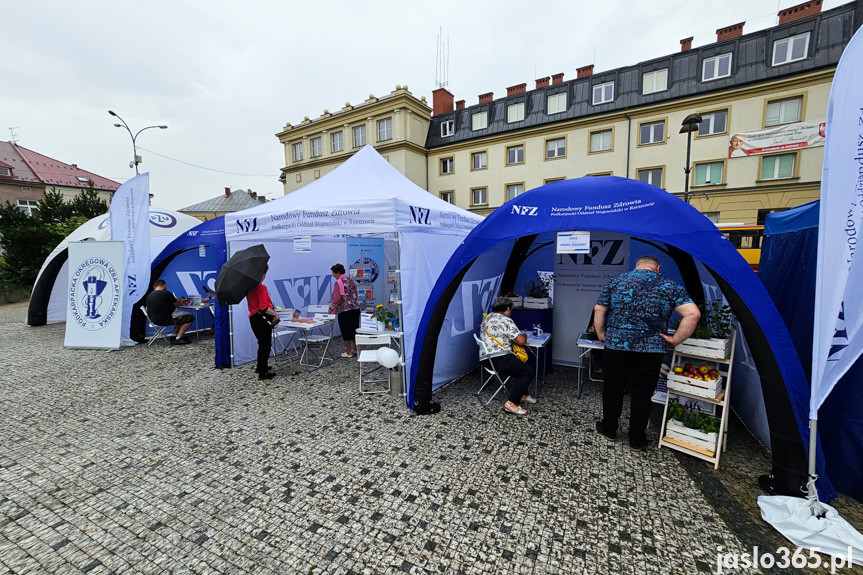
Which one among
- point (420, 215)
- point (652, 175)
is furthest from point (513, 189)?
point (420, 215)

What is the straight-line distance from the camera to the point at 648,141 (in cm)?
1791

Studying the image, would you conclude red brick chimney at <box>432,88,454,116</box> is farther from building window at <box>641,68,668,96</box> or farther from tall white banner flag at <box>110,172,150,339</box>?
tall white banner flag at <box>110,172,150,339</box>

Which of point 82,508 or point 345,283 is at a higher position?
point 345,283

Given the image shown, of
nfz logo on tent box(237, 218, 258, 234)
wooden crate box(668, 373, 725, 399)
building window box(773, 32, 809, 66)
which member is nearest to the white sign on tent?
nfz logo on tent box(237, 218, 258, 234)

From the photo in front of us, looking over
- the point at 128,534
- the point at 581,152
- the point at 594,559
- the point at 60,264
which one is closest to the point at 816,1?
the point at 581,152

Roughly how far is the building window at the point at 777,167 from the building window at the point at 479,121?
45.4 feet

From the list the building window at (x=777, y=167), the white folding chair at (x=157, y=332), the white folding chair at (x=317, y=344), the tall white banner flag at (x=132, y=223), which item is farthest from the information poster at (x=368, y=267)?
the building window at (x=777, y=167)

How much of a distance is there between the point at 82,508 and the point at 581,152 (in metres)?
21.8

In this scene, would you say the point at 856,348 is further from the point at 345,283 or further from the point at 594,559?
the point at 345,283

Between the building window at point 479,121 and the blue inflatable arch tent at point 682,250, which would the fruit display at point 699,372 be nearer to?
the blue inflatable arch tent at point 682,250

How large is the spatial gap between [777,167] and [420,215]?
1904 cm

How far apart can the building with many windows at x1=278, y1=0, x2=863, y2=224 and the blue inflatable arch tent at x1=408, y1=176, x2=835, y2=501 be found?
17.1 metres

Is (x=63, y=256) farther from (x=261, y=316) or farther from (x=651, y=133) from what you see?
(x=651, y=133)

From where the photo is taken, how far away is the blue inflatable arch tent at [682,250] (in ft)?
8.66
